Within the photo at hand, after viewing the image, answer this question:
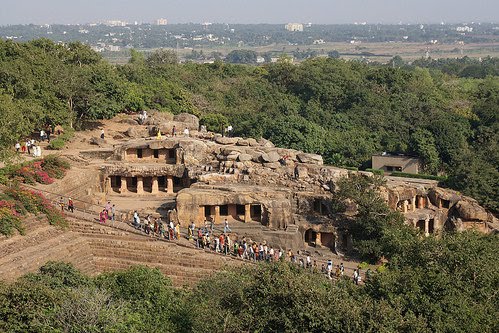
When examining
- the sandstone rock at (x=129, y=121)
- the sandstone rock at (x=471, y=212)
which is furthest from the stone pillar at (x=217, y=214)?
the sandstone rock at (x=129, y=121)

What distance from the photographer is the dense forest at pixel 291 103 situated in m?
39.9

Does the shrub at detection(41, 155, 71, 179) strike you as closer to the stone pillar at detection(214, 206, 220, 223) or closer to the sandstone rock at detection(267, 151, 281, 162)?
the stone pillar at detection(214, 206, 220, 223)

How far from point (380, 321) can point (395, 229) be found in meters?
11.3

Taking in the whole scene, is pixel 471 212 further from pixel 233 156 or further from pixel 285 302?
pixel 285 302

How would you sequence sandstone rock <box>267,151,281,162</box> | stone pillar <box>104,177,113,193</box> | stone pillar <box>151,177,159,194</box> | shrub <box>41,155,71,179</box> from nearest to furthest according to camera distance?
1. shrub <box>41,155,71,179</box>
2. sandstone rock <box>267,151,281,162</box>
3. stone pillar <box>104,177,113,193</box>
4. stone pillar <box>151,177,159,194</box>

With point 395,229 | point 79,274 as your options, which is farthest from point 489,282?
point 79,274

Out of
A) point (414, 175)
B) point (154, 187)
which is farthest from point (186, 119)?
point (414, 175)

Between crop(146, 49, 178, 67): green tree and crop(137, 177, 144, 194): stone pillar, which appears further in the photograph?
crop(146, 49, 178, 67): green tree

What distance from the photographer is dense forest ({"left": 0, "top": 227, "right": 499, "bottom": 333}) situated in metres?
19.0

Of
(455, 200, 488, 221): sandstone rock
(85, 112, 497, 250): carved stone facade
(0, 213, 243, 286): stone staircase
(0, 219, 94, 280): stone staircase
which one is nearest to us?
(0, 219, 94, 280): stone staircase

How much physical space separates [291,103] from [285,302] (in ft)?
143

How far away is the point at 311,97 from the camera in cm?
6406

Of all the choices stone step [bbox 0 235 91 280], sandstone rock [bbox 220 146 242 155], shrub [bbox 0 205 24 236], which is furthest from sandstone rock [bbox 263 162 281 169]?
shrub [bbox 0 205 24 236]

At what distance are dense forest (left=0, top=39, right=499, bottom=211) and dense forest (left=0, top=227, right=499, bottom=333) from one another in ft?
41.8
